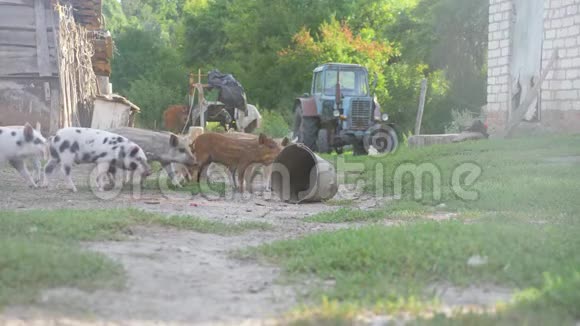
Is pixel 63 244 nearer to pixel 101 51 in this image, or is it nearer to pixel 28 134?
pixel 28 134

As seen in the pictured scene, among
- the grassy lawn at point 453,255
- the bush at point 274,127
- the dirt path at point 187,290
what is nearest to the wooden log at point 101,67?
the bush at point 274,127

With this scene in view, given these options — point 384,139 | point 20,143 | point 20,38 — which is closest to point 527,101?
point 384,139

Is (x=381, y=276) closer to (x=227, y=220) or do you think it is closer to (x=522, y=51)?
(x=227, y=220)

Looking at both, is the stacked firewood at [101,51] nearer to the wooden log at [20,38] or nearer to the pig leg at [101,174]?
the wooden log at [20,38]

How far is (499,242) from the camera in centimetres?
636

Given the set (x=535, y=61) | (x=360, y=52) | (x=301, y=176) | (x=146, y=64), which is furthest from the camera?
(x=146, y=64)

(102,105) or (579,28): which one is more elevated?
(579,28)

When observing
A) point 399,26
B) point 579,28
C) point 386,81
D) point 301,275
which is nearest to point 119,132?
point 301,275

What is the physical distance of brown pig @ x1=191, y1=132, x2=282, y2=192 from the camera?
12211 millimetres

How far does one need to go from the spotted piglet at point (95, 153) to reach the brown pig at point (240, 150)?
4.10 feet

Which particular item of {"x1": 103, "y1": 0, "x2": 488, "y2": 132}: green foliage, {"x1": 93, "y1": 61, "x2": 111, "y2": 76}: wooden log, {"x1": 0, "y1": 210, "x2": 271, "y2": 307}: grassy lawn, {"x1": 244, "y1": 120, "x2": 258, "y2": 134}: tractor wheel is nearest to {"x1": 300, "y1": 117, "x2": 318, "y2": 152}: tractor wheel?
{"x1": 244, "y1": 120, "x2": 258, "y2": 134}: tractor wheel

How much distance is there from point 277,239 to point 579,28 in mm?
12430

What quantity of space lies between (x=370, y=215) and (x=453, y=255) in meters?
3.31

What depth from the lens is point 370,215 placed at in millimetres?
9344
